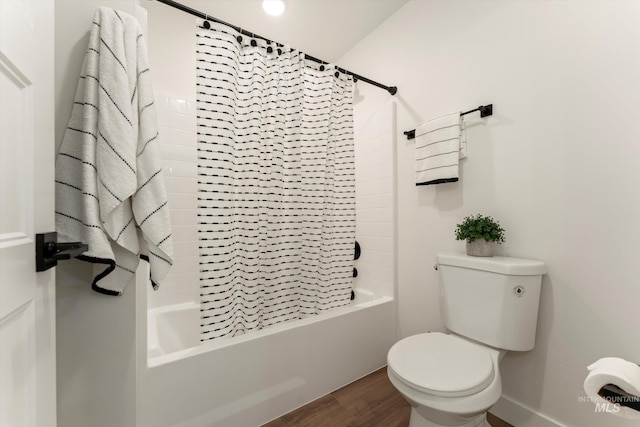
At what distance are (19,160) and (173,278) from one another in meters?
1.61

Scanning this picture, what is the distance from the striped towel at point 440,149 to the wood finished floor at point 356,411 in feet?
4.10

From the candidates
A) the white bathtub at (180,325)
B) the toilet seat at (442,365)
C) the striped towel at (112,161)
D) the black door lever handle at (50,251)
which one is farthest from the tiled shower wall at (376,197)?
the black door lever handle at (50,251)

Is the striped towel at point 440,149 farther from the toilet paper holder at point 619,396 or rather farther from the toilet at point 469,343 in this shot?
the toilet paper holder at point 619,396

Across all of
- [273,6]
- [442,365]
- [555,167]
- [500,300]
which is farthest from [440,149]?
[273,6]

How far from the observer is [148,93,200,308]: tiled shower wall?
1.90 metres

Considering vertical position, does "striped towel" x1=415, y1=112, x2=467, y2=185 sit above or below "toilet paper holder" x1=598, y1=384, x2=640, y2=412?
above

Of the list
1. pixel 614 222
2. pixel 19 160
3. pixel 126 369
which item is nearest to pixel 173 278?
pixel 126 369

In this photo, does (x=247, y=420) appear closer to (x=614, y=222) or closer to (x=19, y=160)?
(x=19, y=160)

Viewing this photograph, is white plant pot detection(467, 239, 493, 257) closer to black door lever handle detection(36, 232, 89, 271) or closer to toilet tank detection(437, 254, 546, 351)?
toilet tank detection(437, 254, 546, 351)

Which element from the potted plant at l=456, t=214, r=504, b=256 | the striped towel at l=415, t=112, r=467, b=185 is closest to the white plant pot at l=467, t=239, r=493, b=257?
the potted plant at l=456, t=214, r=504, b=256

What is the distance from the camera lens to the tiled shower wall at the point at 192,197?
189 centimetres

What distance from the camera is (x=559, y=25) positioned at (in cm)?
114

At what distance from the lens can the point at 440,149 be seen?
1513 mm

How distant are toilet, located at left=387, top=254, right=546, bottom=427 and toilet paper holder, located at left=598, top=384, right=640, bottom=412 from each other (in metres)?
0.31
